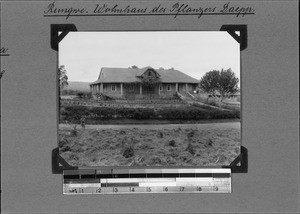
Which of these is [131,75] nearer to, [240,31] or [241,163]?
[240,31]

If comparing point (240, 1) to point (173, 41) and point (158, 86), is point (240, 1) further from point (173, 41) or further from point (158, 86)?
point (158, 86)

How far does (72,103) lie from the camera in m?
2.54

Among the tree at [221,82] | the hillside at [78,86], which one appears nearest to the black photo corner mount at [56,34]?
the hillside at [78,86]

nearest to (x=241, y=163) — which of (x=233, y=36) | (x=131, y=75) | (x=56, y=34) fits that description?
(x=233, y=36)

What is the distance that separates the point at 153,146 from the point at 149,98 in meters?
0.38

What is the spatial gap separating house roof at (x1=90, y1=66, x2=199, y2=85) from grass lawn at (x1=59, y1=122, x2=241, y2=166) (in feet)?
1.19

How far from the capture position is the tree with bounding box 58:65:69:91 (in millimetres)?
2520

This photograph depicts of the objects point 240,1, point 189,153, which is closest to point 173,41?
point 240,1

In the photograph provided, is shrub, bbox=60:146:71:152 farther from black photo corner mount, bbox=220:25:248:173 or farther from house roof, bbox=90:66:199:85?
black photo corner mount, bbox=220:25:248:173

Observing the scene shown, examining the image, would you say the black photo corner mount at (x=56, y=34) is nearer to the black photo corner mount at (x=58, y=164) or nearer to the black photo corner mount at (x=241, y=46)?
the black photo corner mount at (x=58, y=164)

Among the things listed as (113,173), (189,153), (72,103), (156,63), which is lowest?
(113,173)

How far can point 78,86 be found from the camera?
253 cm

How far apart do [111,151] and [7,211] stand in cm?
93

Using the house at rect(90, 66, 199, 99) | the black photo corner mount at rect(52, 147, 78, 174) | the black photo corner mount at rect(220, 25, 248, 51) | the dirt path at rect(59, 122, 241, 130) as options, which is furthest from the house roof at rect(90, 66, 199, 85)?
the black photo corner mount at rect(52, 147, 78, 174)
